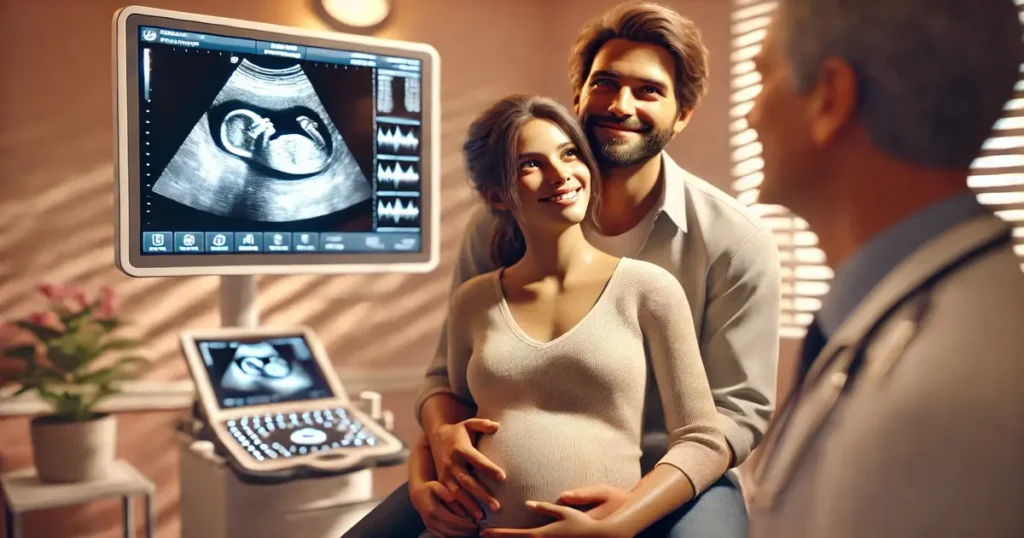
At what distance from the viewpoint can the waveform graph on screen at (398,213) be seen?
4.72 feet

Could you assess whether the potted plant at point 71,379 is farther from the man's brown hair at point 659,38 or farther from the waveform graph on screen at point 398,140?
the man's brown hair at point 659,38

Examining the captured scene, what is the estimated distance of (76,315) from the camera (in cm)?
151

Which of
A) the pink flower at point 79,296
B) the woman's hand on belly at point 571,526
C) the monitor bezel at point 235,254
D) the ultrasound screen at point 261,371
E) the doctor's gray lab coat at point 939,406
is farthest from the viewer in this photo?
the pink flower at point 79,296

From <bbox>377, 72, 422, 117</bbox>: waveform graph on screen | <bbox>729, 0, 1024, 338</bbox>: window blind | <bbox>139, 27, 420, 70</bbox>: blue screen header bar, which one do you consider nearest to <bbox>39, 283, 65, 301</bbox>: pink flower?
<bbox>139, 27, 420, 70</bbox>: blue screen header bar

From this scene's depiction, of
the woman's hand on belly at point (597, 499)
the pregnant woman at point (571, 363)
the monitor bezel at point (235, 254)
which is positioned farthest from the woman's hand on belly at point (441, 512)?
the monitor bezel at point (235, 254)

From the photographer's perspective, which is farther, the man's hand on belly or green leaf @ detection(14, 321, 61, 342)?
green leaf @ detection(14, 321, 61, 342)

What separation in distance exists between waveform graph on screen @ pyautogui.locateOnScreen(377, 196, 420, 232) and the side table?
1.99 ft

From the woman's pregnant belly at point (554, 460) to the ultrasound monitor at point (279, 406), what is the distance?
17.2 inches

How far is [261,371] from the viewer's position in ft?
4.41

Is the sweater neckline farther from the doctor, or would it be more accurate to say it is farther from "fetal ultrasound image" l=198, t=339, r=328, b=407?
"fetal ultrasound image" l=198, t=339, r=328, b=407

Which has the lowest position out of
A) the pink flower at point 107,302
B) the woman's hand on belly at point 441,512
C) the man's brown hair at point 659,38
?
the woman's hand on belly at point 441,512

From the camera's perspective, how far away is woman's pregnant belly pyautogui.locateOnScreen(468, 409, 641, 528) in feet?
2.78

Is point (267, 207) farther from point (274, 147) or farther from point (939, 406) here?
point (939, 406)

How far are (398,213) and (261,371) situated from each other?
0.34 m
